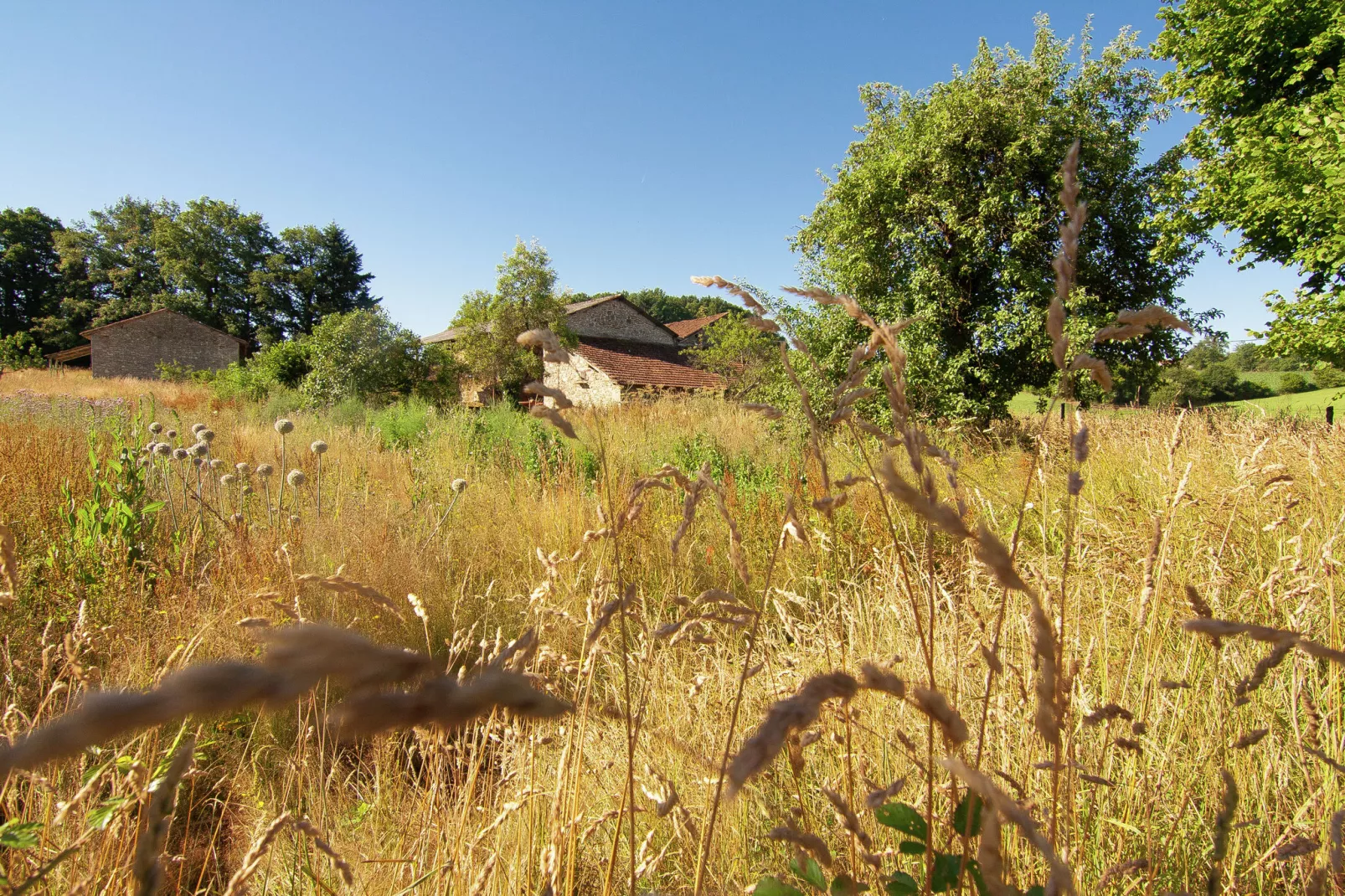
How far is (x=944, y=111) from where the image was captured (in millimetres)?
11586

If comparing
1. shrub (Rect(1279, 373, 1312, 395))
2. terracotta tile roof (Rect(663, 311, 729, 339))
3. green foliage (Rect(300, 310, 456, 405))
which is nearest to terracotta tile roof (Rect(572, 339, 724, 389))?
terracotta tile roof (Rect(663, 311, 729, 339))

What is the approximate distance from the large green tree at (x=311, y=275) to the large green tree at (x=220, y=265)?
0.85 m

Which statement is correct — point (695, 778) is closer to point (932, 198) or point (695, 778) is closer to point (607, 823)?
point (607, 823)

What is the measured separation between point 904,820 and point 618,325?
32525 mm

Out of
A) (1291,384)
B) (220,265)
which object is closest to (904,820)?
(1291,384)

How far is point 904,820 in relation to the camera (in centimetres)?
94

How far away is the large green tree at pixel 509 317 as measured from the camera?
25.0 m

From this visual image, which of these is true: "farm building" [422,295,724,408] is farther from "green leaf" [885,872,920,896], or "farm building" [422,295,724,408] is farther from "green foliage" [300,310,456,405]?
"green leaf" [885,872,920,896]

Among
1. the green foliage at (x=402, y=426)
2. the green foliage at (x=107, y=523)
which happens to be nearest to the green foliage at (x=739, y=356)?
the green foliage at (x=402, y=426)

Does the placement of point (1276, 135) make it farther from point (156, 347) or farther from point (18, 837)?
point (156, 347)

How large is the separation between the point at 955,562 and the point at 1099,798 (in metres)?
2.11

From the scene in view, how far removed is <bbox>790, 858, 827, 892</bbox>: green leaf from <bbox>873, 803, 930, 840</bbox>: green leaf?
12 cm

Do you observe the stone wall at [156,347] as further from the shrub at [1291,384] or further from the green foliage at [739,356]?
the shrub at [1291,384]

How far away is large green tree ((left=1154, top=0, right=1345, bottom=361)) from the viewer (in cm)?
900
